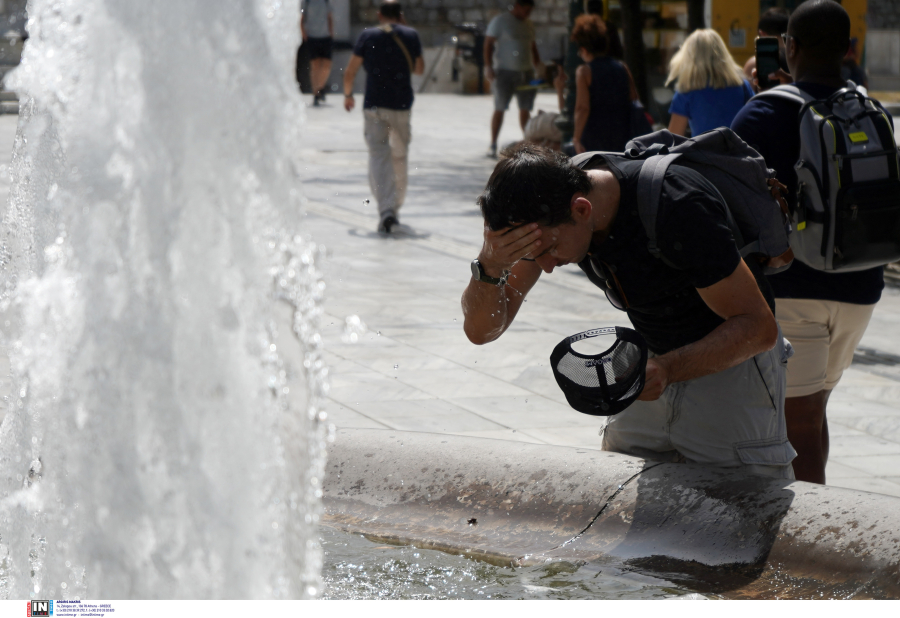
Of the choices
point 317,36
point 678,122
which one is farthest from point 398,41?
point 317,36

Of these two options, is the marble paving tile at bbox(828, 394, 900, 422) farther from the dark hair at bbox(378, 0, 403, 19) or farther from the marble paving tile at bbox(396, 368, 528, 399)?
the dark hair at bbox(378, 0, 403, 19)

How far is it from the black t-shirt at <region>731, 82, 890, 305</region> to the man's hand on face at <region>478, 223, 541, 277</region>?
4.06ft

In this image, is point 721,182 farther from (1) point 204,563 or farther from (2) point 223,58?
(1) point 204,563

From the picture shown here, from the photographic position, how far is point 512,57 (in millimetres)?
15227

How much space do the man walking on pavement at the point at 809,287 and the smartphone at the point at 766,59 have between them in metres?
1.09

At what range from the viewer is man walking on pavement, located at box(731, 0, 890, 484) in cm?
363

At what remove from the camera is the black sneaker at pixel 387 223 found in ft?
31.0

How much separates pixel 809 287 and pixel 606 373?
3.97 feet

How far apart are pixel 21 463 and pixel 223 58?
1.30 m

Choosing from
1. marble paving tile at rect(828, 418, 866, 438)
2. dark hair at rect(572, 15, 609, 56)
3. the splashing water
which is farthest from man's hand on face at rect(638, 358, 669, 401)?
dark hair at rect(572, 15, 609, 56)

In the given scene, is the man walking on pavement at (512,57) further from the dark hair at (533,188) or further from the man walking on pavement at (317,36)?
the dark hair at (533,188)

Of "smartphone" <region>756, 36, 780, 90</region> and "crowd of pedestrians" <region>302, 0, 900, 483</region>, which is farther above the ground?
"smartphone" <region>756, 36, 780, 90</region>

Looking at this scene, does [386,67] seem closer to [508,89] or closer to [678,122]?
[678,122]

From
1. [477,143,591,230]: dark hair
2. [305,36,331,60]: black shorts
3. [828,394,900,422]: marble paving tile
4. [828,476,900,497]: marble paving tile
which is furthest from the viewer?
[305,36,331,60]: black shorts
